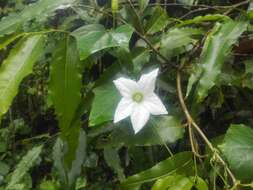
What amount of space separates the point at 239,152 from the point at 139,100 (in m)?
0.23

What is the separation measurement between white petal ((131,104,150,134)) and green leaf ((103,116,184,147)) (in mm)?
52

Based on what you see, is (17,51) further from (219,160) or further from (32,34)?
(219,160)

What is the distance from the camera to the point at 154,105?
3.19ft

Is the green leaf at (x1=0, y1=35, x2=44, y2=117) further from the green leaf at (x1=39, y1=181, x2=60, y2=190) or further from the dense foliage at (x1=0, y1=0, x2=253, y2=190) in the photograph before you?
the green leaf at (x1=39, y1=181, x2=60, y2=190)

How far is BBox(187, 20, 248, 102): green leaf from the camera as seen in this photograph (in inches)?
36.8

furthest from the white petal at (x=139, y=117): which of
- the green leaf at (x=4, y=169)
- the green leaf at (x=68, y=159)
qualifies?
the green leaf at (x=4, y=169)

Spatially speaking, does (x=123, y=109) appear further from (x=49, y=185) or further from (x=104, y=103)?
(x=49, y=185)

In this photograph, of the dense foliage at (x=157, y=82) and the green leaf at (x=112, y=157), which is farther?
the green leaf at (x=112, y=157)

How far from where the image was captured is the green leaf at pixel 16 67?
915mm

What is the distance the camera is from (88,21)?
1232 mm

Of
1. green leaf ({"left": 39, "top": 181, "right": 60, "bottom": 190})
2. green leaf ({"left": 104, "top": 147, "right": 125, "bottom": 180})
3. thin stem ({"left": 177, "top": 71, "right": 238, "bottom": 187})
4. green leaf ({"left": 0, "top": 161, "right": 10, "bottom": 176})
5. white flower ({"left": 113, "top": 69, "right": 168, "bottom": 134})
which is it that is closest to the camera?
thin stem ({"left": 177, "top": 71, "right": 238, "bottom": 187})

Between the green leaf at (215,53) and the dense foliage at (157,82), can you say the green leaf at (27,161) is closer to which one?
the dense foliage at (157,82)

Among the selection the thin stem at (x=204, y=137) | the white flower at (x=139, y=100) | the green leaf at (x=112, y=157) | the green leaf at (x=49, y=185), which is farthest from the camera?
the green leaf at (x=49, y=185)

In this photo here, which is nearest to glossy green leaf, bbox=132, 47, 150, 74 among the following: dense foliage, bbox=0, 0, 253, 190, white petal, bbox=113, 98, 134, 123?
dense foliage, bbox=0, 0, 253, 190
